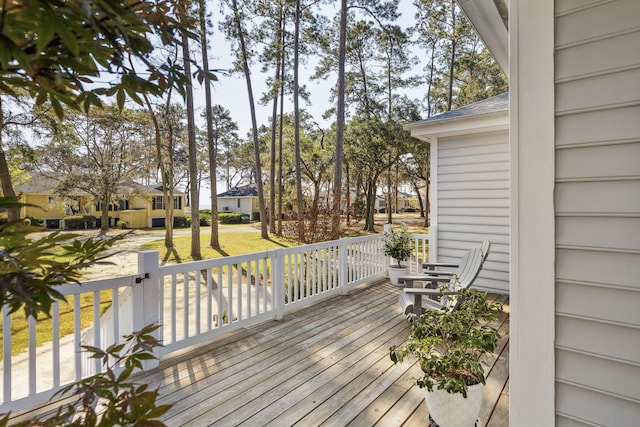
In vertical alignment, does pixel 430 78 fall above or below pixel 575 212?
above

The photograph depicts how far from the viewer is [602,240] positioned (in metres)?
1.34

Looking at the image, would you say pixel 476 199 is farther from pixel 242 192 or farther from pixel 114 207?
pixel 242 192

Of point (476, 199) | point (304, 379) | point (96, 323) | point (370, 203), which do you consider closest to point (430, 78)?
point (370, 203)

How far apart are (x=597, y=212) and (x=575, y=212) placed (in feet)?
0.24

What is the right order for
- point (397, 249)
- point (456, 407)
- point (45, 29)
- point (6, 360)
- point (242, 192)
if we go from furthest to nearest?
point (242, 192) → point (397, 249) → point (6, 360) → point (456, 407) → point (45, 29)

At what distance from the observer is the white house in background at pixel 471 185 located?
190 inches

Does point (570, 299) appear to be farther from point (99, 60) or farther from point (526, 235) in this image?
point (99, 60)

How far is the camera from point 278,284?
152 inches

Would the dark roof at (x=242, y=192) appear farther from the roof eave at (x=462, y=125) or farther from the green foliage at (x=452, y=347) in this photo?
the green foliage at (x=452, y=347)

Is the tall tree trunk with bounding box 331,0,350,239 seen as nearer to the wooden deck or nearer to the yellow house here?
the wooden deck

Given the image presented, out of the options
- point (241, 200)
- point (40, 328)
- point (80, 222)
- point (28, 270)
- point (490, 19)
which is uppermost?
point (490, 19)

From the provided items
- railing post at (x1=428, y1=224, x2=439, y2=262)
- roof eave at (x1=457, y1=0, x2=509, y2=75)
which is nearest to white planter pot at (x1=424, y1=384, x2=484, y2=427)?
roof eave at (x1=457, y1=0, x2=509, y2=75)

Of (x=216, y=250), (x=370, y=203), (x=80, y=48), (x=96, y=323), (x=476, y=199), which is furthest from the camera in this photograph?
(x=370, y=203)

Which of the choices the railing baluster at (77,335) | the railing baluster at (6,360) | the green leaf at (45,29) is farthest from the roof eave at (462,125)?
the railing baluster at (6,360)
